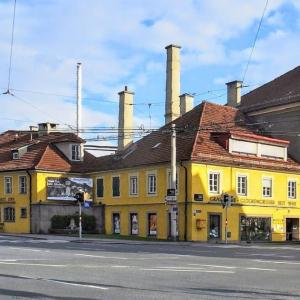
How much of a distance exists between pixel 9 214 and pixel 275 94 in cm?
2658

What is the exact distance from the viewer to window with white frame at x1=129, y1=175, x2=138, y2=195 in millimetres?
47356

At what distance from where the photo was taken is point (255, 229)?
45062 mm

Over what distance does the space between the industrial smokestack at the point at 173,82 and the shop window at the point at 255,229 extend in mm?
22005

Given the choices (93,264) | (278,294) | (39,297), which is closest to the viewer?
(39,297)

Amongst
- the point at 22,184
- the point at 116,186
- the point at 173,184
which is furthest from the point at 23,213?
the point at 173,184

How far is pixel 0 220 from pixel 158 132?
16.5m

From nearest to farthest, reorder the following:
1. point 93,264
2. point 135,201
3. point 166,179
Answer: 1. point 93,264
2. point 166,179
3. point 135,201

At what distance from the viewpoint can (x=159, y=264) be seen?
1872 cm

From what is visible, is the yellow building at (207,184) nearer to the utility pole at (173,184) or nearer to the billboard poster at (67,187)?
the billboard poster at (67,187)

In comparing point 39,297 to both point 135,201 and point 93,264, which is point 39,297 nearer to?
point 93,264

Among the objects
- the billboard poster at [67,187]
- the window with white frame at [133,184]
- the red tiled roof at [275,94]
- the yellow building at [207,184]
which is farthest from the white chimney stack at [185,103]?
the window with white frame at [133,184]

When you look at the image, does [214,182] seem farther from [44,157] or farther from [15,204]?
[15,204]

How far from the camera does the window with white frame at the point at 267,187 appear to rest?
46.3m

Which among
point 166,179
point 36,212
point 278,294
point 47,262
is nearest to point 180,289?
point 278,294
